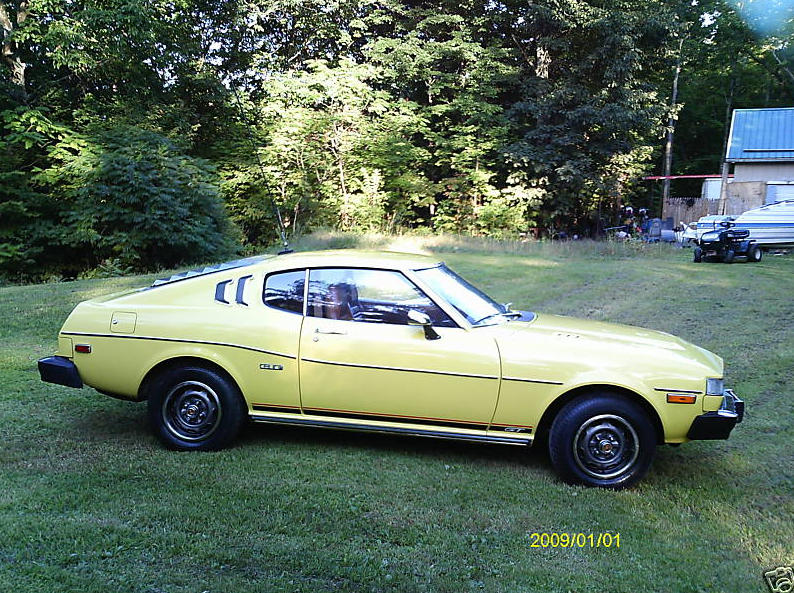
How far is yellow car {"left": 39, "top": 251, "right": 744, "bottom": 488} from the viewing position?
15.1ft

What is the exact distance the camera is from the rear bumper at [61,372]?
5.16 m

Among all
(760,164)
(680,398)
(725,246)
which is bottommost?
(680,398)

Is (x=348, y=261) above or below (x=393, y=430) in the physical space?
above

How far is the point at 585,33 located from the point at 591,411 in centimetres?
2666

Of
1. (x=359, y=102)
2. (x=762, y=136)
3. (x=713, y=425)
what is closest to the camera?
(x=713, y=425)

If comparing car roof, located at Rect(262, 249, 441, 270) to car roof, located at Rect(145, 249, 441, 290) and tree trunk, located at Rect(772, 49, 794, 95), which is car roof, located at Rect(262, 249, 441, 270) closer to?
car roof, located at Rect(145, 249, 441, 290)

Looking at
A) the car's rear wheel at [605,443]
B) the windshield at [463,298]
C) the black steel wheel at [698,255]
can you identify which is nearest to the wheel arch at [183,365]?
the windshield at [463,298]

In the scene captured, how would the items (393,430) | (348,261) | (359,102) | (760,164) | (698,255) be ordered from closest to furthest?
1. (393,430)
2. (348,261)
3. (698,255)
4. (760,164)
5. (359,102)

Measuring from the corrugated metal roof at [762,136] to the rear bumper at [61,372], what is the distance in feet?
87.3

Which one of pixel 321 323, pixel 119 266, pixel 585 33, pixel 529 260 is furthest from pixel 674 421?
pixel 585 33
